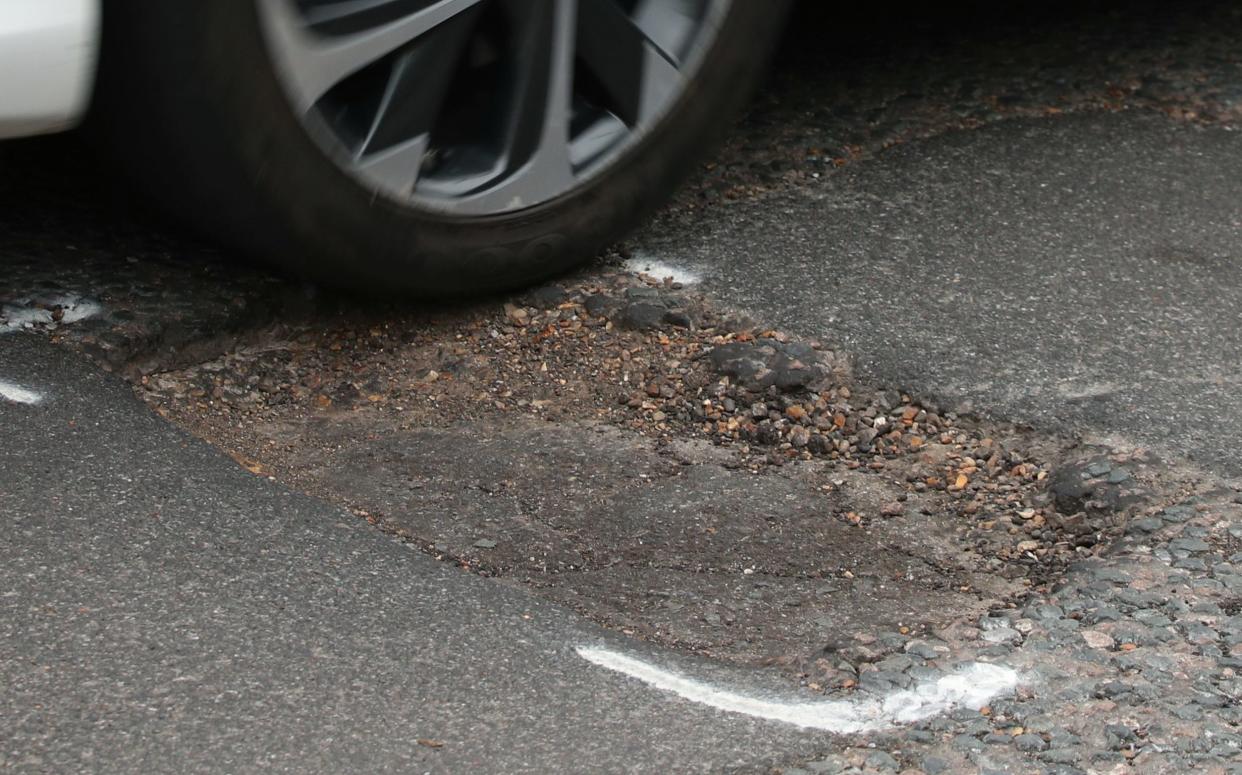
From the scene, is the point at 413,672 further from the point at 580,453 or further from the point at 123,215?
the point at 123,215

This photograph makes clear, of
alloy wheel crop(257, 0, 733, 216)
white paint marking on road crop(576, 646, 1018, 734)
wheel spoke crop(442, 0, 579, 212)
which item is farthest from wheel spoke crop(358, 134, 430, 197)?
white paint marking on road crop(576, 646, 1018, 734)

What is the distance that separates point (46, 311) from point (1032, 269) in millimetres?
1837

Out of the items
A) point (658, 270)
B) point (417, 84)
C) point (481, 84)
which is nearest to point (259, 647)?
point (417, 84)

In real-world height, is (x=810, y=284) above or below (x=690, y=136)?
below

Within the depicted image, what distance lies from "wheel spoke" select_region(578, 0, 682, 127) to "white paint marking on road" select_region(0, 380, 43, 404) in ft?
3.49

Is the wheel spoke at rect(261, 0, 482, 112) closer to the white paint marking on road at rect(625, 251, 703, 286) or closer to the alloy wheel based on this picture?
the alloy wheel

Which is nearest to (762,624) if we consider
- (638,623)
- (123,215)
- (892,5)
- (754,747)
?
(638,623)

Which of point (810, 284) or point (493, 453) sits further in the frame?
point (810, 284)

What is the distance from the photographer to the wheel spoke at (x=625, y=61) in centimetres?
264

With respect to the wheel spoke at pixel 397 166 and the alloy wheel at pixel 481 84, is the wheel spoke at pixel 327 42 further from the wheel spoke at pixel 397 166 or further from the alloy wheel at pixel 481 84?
the wheel spoke at pixel 397 166

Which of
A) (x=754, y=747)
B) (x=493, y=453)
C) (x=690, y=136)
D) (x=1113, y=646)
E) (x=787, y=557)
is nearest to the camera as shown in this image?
(x=754, y=747)

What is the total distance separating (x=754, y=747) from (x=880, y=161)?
1.87 m

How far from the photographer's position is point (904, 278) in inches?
118

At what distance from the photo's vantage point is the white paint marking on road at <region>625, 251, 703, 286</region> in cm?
300
